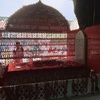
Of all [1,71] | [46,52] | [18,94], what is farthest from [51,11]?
[18,94]

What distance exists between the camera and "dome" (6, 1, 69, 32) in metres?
4.01

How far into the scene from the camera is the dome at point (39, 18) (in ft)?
13.2

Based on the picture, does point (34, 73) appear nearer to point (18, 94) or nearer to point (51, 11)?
point (18, 94)

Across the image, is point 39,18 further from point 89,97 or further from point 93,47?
point 89,97

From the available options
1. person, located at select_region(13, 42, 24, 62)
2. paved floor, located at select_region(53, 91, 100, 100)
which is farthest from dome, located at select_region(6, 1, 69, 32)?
paved floor, located at select_region(53, 91, 100, 100)

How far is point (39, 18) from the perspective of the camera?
4.19m

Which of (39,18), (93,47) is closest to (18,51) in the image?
(93,47)

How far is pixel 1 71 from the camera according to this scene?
8.00ft

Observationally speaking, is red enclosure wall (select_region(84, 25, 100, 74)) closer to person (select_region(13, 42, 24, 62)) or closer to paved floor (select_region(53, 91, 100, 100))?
paved floor (select_region(53, 91, 100, 100))

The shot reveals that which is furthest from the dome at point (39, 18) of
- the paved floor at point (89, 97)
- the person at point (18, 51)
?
the paved floor at point (89, 97)

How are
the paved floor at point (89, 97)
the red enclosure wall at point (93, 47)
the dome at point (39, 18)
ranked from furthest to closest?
the dome at point (39, 18), the red enclosure wall at point (93, 47), the paved floor at point (89, 97)

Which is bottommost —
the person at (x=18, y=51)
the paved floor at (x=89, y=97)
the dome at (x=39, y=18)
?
the paved floor at (x=89, y=97)

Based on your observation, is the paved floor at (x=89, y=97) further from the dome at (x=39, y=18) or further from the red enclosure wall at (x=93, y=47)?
the dome at (x=39, y=18)

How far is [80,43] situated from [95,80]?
65cm
